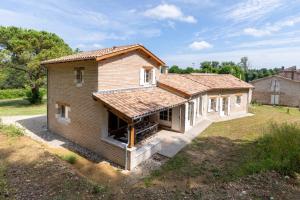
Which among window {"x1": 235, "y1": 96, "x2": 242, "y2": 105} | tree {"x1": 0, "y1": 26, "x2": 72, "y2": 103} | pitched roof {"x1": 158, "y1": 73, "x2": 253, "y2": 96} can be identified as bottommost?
window {"x1": 235, "y1": 96, "x2": 242, "y2": 105}

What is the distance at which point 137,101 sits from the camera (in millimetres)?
12578

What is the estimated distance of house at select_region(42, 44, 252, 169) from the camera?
37.6ft

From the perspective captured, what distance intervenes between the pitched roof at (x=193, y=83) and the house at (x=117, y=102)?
0.12 m

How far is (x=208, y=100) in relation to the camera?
71.1ft

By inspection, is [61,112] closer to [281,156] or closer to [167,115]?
[167,115]

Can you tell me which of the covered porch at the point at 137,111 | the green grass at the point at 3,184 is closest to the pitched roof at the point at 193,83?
the covered porch at the point at 137,111

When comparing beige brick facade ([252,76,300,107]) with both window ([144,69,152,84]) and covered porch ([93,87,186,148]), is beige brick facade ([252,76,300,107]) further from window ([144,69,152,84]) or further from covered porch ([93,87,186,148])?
window ([144,69,152,84])

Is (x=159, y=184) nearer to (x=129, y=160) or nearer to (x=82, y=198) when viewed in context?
(x=129, y=160)

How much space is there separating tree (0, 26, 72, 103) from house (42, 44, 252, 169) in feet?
43.9

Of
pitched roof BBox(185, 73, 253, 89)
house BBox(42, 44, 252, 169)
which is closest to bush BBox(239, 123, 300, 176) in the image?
house BBox(42, 44, 252, 169)

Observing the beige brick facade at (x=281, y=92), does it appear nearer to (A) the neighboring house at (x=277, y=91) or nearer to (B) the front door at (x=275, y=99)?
(A) the neighboring house at (x=277, y=91)

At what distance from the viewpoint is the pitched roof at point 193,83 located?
56.3 ft

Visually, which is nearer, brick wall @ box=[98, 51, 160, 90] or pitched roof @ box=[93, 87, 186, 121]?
pitched roof @ box=[93, 87, 186, 121]

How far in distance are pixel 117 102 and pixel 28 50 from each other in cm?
2306
